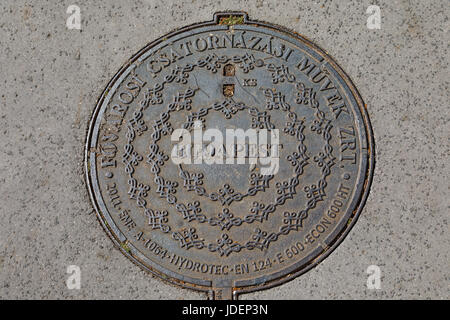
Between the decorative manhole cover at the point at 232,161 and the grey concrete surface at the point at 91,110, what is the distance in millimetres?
109

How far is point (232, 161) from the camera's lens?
285 cm

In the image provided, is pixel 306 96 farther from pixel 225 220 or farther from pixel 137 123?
pixel 137 123

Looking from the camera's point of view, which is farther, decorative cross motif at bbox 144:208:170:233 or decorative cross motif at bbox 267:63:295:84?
decorative cross motif at bbox 267:63:295:84

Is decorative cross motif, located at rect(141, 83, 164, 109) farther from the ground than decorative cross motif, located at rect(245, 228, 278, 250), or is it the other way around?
decorative cross motif, located at rect(141, 83, 164, 109)

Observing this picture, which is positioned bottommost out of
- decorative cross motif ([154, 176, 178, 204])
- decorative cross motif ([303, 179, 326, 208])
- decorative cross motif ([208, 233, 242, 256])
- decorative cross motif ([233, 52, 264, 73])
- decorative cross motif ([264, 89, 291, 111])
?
decorative cross motif ([208, 233, 242, 256])

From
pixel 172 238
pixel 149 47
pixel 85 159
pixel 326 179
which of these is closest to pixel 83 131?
pixel 85 159

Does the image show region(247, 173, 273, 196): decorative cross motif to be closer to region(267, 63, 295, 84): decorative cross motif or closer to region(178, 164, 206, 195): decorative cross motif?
region(178, 164, 206, 195): decorative cross motif

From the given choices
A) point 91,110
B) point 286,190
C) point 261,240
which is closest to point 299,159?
point 286,190

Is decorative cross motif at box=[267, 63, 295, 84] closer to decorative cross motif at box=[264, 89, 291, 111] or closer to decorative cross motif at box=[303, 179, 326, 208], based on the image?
decorative cross motif at box=[264, 89, 291, 111]

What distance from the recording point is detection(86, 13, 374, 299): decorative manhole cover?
9.14 ft

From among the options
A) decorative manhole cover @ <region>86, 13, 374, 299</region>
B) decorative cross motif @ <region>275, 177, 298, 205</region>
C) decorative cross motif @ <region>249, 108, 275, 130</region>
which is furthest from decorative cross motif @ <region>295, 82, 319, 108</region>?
decorative cross motif @ <region>275, 177, 298, 205</region>

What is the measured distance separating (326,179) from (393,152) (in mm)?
488

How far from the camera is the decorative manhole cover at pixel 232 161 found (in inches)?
110

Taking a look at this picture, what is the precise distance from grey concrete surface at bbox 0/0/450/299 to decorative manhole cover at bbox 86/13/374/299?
11 cm
